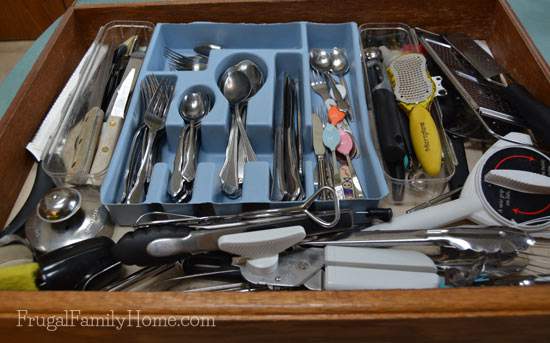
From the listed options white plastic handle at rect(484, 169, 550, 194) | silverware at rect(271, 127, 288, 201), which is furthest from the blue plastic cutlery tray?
white plastic handle at rect(484, 169, 550, 194)

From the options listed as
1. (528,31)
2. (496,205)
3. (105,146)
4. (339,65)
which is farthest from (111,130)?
(528,31)

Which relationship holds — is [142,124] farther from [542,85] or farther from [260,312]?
[542,85]

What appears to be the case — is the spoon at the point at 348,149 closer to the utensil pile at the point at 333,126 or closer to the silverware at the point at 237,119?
the utensil pile at the point at 333,126

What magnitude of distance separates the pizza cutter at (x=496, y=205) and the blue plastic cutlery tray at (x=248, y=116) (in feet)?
0.18

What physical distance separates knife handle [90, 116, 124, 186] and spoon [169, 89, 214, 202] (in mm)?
82

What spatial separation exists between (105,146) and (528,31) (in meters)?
0.65

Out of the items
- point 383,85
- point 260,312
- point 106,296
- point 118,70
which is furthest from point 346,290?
point 118,70

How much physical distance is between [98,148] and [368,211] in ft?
1.13

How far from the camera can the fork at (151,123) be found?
463 millimetres

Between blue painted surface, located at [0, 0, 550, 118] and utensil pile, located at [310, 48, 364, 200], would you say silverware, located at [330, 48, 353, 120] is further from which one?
blue painted surface, located at [0, 0, 550, 118]

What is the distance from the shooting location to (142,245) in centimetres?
37

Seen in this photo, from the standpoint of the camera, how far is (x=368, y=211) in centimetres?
45

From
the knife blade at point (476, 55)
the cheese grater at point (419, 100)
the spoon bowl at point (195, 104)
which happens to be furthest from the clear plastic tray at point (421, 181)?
the spoon bowl at point (195, 104)

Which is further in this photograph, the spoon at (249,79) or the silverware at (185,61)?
the silverware at (185,61)
